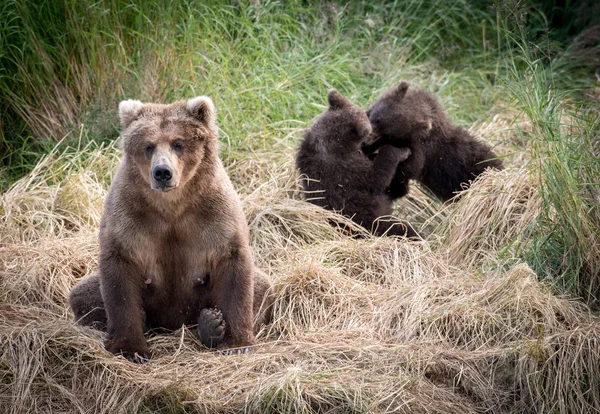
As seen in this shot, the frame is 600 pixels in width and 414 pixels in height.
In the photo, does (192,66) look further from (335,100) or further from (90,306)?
(90,306)

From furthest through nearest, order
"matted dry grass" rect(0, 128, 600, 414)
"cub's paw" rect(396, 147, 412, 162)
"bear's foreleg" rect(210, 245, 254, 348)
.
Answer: "cub's paw" rect(396, 147, 412, 162) < "bear's foreleg" rect(210, 245, 254, 348) < "matted dry grass" rect(0, 128, 600, 414)

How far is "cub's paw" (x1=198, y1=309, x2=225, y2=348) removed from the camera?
4.98 metres

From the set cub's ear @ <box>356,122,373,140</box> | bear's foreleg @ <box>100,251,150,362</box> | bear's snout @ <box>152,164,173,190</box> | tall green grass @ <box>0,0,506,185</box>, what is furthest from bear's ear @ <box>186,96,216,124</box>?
tall green grass @ <box>0,0,506,185</box>

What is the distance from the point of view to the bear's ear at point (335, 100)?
6.81 metres

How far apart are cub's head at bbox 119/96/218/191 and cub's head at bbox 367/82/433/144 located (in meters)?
2.22

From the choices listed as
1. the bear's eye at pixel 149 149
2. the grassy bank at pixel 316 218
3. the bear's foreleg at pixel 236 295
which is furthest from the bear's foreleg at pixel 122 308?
the bear's eye at pixel 149 149

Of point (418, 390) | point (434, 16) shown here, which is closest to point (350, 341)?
point (418, 390)

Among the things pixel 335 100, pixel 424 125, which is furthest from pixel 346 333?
pixel 424 125

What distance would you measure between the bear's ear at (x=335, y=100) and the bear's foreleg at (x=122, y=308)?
242 cm

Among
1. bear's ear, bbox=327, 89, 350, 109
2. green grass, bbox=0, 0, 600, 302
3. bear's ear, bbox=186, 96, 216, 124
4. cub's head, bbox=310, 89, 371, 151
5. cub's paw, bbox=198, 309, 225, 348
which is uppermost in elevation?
bear's ear, bbox=186, 96, 216, 124

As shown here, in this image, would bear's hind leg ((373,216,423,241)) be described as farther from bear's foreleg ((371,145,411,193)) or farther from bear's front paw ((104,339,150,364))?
bear's front paw ((104,339,150,364))

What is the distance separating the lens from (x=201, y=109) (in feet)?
16.5

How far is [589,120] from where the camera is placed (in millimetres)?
5395

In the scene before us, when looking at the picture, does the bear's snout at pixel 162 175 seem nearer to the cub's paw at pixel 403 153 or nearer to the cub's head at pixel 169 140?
the cub's head at pixel 169 140
